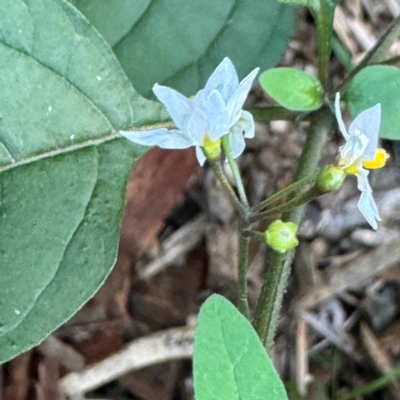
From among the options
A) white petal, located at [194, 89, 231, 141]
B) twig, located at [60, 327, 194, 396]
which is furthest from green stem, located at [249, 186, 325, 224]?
twig, located at [60, 327, 194, 396]

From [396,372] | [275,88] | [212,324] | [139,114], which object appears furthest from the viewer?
[396,372]

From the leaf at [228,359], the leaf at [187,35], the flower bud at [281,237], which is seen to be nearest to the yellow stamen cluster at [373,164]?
the flower bud at [281,237]

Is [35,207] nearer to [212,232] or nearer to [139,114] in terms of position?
[139,114]

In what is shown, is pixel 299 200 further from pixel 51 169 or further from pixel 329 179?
pixel 51 169

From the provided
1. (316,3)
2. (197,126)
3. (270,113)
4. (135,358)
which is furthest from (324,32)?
(135,358)

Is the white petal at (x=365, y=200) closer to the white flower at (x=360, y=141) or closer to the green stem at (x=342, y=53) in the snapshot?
the white flower at (x=360, y=141)

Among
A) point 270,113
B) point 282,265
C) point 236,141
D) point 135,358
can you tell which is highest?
point 236,141

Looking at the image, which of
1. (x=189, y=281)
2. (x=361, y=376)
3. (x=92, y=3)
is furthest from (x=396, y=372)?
(x=92, y=3)
